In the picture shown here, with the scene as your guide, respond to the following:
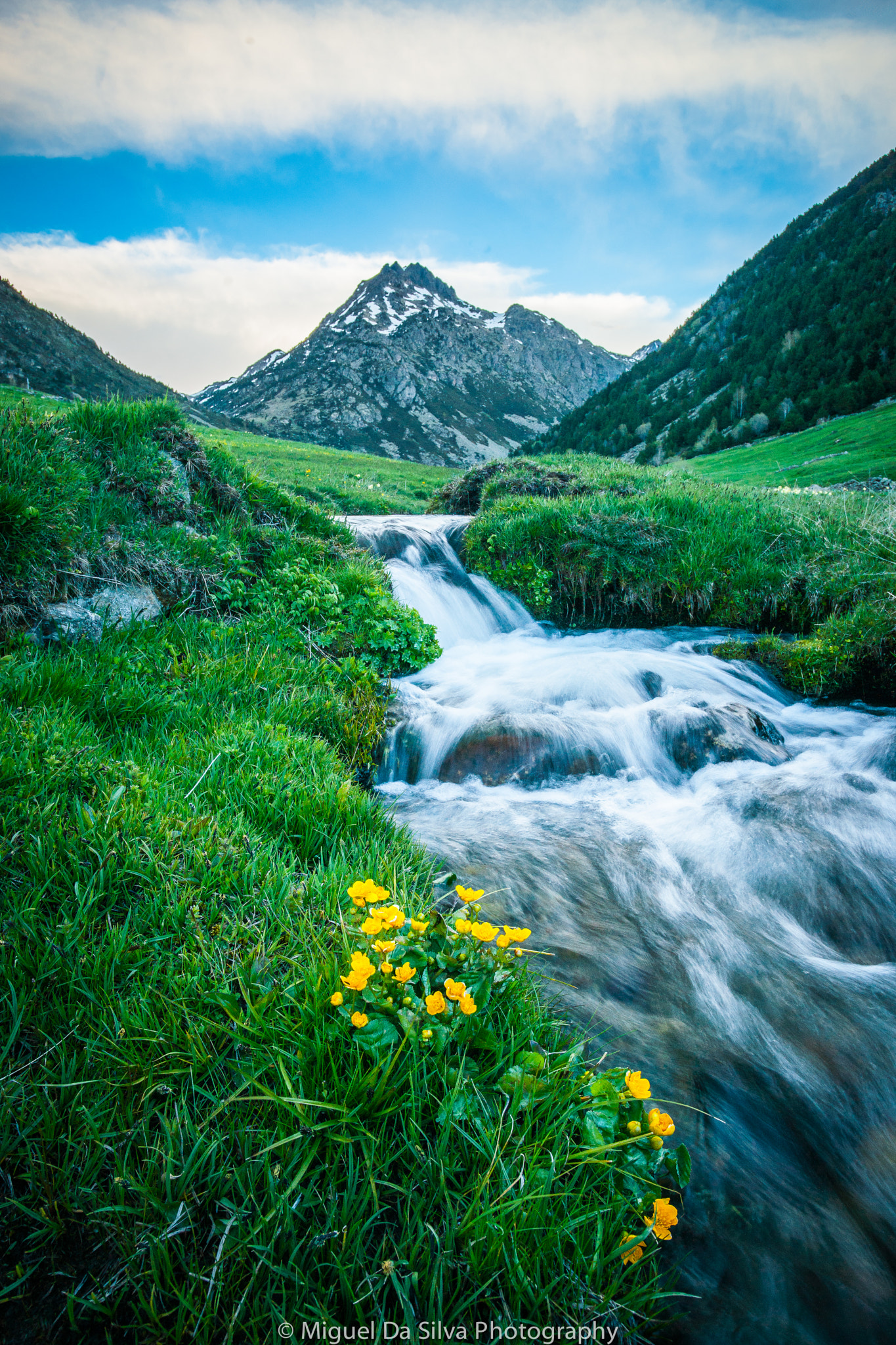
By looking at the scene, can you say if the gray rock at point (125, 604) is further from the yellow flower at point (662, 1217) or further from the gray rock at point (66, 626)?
the yellow flower at point (662, 1217)

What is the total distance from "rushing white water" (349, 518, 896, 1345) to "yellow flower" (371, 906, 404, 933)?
1.25 meters

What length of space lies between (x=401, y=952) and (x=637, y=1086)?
2.56 ft

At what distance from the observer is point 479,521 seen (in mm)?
10594

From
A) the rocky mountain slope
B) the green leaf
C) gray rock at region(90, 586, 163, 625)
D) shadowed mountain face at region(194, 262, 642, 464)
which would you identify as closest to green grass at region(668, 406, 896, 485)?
the rocky mountain slope

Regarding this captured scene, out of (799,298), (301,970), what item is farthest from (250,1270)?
(799,298)

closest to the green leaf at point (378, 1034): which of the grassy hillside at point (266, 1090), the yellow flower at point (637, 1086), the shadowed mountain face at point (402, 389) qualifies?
the grassy hillside at point (266, 1090)

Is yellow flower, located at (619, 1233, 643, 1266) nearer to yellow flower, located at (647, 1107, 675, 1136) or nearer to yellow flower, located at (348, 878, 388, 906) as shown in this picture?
yellow flower, located at (647, 1107, 675, 1136)

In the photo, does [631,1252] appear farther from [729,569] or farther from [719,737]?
[729,569]

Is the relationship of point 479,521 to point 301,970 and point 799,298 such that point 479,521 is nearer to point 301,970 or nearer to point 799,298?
point 301,970

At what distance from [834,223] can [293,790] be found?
74049 mm

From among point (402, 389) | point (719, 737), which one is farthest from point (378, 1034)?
point (402, 389)

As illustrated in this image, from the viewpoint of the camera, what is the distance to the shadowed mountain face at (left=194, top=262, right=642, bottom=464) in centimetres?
13438

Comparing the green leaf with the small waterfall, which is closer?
the green leaf

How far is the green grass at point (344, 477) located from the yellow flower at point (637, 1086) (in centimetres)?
765
